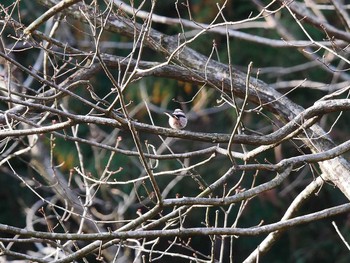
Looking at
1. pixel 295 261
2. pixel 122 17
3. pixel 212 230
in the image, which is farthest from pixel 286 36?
pixel 295 261

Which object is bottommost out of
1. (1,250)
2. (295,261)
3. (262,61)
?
(1,250)

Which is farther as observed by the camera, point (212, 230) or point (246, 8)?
point (246, 8)

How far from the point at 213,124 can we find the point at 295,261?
2.26 meters

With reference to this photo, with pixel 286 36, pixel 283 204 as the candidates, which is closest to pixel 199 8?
pixel 283 204

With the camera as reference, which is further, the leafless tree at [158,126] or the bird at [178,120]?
the bird at [178,120]

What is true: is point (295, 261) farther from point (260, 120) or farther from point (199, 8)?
point (199, 8)

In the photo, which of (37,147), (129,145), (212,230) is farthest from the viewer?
(129,145)

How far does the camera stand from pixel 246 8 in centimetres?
1149

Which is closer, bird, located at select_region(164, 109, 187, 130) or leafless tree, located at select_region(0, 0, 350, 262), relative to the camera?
leafless tree, located at select_region(0, 0, 350, 262)

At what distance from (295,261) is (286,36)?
581 centimetres

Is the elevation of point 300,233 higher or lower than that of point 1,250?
higher

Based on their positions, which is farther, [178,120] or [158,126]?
[158,126]

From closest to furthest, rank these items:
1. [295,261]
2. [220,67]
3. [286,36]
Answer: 1. [220,67]
2. [286,36]
3. [295,261]

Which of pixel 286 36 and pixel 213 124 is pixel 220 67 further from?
pixel 213 124
